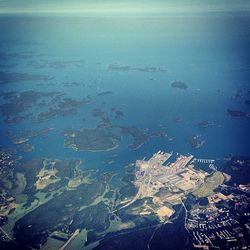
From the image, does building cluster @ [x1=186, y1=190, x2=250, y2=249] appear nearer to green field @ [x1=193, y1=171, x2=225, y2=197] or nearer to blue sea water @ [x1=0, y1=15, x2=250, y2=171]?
green field @ [x1=193, y1=171, x2=225, y2=197]

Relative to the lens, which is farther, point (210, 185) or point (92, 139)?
point (92, 139)

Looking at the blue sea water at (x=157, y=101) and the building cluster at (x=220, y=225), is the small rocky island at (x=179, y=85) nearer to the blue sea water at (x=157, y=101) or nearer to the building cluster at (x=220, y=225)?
the blue sea water at (x=157, y=101)

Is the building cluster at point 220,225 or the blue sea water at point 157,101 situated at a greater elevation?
the building cluster at point 220,225

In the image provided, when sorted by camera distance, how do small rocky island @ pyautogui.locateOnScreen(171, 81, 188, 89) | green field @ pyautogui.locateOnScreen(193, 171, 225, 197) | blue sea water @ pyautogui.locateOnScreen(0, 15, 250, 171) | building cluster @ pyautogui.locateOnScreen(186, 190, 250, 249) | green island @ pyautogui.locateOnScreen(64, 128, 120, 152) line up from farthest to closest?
small rocky island @ pyautogui.locateOnScreen(171, 81, 188, 89), green island @ pyautogui.locateOnScreen(64, 128, 120, 152), blue sea water @ pyautogui.locateOnScreen(0, 15, 250, 171), green field @ pyautogui.locateOnScreen(193, 171, 225, 197), building cluster @ pyautogui.locateOnScreen(186, 190, 250, 249)

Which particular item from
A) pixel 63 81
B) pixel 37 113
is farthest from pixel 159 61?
pixel 37 113

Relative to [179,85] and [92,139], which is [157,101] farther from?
[92,139]

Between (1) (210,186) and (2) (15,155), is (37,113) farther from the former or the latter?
(1) (210,186)

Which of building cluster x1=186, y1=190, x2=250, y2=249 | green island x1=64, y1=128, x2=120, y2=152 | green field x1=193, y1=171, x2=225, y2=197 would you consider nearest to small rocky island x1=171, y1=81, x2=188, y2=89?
green island x1=64, y1=128, x2=120, y2=152

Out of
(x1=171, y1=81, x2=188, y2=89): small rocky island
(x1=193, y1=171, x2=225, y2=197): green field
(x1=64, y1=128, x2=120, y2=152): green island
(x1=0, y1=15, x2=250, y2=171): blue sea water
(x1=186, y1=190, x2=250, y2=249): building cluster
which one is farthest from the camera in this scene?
(x1=171, y1=81, x2=188, y2=89): small rocky island

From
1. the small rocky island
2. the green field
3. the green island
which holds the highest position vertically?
the green field

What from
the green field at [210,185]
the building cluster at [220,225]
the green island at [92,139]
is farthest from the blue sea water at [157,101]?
the building cluster at [220,225]

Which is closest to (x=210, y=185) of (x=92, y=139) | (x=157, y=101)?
(x=92, y=139)

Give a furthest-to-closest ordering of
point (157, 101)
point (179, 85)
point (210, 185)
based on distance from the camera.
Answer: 1. point (179, 85)
2. point (157, 101)
3. point (210, 185)
